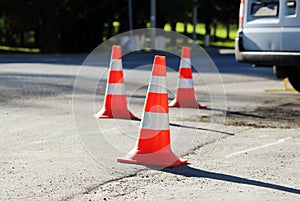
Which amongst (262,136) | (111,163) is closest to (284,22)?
(262,136)

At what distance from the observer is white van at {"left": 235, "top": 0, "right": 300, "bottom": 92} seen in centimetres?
1035

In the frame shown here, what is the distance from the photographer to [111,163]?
6.54 metres

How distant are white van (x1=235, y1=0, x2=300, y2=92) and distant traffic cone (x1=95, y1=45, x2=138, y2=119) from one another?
2489 millimetres

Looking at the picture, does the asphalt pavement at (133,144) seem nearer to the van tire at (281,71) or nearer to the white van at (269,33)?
the van tire at (281,71)

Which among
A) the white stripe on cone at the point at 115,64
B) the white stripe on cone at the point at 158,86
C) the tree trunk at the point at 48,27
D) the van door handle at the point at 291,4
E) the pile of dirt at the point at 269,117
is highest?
the van door handle at the point at 291,4

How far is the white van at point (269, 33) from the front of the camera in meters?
10.4

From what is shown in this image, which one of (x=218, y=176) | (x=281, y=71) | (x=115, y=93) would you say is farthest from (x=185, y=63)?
(x=218, y=176)

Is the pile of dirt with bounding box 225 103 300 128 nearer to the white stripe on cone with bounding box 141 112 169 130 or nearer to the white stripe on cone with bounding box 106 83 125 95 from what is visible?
the white stripe on cone with bounding box 106 83 125 95

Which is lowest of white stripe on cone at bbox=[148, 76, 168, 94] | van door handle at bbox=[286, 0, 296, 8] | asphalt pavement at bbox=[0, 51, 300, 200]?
asphalt pavement at bbox=[0, 51, 300, 200]

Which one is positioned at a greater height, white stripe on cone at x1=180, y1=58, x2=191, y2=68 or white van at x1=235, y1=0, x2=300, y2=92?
white van at x1=235, y1=0, x2=300, y2=92

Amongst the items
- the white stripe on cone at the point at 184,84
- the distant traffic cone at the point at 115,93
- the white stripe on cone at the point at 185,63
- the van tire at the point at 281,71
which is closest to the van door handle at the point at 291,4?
the white stripe on cone at the point at 185,63

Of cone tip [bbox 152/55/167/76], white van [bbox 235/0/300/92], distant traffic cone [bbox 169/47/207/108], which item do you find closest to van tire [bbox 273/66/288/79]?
white van [bbox 235/0/300/92]

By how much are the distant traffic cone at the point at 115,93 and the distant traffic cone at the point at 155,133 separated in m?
2.61

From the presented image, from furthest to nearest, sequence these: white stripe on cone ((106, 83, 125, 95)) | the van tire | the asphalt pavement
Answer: the van tire → white stripe on cone ((106, 83, 125, 95)) → the asphalt pavement
